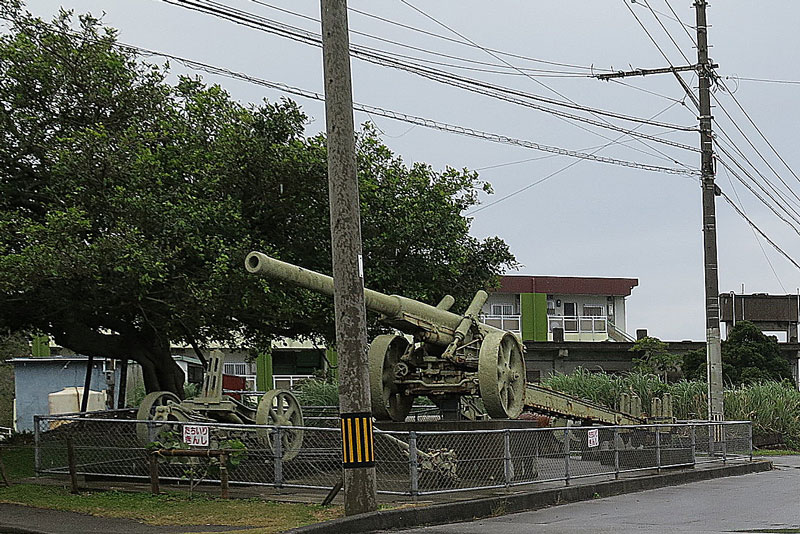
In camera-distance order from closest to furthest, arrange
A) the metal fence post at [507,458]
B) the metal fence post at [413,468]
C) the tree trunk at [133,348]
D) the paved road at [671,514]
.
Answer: the paved road at [671,514] → the metal fence post at [413,468] → the metal fence post at [507,458] → the tree trunk at [133,348]

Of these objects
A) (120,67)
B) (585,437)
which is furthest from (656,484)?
(120,67)

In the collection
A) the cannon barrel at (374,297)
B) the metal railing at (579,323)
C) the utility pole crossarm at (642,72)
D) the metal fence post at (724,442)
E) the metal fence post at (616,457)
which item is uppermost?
the utility pole crossarm at (642,72)

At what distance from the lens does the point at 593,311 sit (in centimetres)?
5606

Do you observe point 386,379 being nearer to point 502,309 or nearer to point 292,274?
point 292,274

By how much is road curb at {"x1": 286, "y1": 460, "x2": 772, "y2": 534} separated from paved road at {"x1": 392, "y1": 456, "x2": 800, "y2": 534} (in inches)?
8.1

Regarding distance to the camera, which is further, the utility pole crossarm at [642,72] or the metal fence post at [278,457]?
the utility pole crossarm at [642,72]

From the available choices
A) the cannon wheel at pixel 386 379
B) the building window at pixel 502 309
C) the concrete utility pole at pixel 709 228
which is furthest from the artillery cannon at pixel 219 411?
the building window at pixel 502 309

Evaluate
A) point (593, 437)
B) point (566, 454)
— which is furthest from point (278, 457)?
point (593, 437)

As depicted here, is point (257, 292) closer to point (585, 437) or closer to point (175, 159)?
point (175, 159)

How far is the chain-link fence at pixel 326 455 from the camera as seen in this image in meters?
14.9

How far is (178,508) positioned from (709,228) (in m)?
16.1

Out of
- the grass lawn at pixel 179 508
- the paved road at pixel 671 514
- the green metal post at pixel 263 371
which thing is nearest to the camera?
the paved road at pixel 671 514

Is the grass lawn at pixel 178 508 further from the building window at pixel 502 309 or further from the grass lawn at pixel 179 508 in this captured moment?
the building window at pixel 502 309

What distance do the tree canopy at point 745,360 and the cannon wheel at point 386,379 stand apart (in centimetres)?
2151
